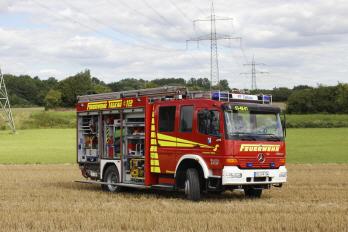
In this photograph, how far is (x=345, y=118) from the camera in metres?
77.1

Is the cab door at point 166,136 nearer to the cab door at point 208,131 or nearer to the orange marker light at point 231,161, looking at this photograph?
the cab door at point 208,131

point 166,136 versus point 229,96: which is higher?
point 229,96

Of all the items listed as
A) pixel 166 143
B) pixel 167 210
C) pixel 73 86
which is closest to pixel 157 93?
pixel 166 143

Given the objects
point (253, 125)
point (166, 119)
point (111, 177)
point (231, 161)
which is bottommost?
point (111, 177)

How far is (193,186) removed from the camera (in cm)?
1683

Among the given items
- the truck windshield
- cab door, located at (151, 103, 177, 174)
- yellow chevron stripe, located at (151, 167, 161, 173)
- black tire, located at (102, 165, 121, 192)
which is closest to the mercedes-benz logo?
the truck windshield

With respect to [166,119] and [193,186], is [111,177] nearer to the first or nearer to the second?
[166,119]

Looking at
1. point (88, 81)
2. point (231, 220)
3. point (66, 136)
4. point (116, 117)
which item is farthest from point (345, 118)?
point (231, 220)

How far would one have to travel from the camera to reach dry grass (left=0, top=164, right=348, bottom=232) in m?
12.2

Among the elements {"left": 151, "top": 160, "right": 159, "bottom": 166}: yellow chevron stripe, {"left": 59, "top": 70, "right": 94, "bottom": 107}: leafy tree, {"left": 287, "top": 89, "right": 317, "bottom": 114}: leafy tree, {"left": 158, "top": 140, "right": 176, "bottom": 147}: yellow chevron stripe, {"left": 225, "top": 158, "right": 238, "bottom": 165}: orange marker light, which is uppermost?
{"left": 59, "top": 70, "right": 94, "bottom": 107}: leafy tree

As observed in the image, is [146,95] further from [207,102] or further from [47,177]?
[47,177]

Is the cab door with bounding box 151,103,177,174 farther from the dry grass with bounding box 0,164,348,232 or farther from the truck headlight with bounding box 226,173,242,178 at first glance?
the truck headlight with bounding box 226,173,242,178

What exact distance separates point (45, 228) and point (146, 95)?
749 centimetres

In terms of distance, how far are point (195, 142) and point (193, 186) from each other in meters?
1.11
